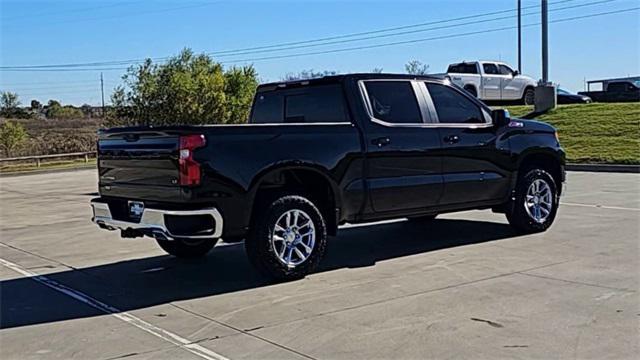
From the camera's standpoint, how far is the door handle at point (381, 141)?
26.0 ft

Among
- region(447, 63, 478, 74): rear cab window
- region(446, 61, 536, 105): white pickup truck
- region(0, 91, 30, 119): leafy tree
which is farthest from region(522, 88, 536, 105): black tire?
region(0, 91, 30, 119): leafy tree

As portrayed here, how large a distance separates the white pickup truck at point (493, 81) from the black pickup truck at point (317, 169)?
17.6 m

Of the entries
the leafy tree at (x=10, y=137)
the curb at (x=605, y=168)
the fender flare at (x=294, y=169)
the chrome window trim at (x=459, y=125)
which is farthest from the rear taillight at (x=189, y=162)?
the leafy tree at (x=10, y=137)

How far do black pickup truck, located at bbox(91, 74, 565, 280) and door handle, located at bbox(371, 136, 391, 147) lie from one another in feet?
0.06

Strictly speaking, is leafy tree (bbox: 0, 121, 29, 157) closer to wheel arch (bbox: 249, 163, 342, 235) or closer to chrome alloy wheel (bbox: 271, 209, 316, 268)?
wheel arch (bbox: 249, 163, 342, 235)

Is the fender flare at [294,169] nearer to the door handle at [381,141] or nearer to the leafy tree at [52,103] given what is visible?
the door handle at [381,141]

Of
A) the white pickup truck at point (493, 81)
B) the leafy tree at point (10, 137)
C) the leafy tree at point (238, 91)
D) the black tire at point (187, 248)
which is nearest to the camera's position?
the black tire at point (187, 248)

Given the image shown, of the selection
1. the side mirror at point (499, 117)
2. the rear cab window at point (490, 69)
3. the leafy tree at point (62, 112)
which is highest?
the leafy tree at point (62, 112)

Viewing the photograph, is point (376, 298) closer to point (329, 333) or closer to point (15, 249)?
point (329, 333)

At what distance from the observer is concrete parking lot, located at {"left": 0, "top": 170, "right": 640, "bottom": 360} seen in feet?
Result: 16.9

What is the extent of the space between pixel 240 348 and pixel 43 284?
3.23 metres

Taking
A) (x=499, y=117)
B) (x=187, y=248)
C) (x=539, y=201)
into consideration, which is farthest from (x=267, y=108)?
(x=539, y=201)

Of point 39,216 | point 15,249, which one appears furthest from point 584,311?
point 39,216

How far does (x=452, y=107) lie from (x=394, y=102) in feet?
2.94
